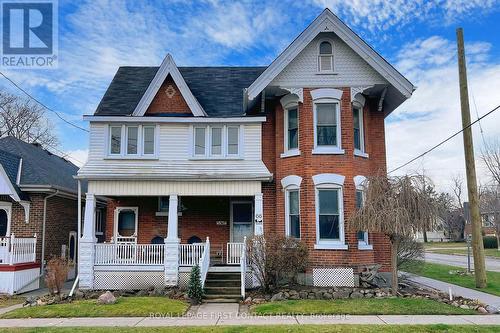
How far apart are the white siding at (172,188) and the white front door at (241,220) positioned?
2.19 metres

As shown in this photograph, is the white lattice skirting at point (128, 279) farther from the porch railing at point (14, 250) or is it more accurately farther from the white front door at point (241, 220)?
the white front door at point (241, 220)

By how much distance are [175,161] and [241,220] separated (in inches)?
148

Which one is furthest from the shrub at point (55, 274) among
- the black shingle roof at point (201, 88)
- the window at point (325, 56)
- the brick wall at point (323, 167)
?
the window at point (325, 56)

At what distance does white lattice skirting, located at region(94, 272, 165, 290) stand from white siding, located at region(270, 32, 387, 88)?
8216 millimetres

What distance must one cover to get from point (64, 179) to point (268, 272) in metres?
12.8

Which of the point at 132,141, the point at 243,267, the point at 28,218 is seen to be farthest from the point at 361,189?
the point at 28,218

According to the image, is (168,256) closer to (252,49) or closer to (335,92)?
(335,92)

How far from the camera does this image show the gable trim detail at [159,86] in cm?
1688

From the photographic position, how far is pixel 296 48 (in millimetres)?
15719

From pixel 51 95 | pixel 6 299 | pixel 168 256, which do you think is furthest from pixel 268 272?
pixel 51 95

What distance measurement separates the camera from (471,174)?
15789 mm

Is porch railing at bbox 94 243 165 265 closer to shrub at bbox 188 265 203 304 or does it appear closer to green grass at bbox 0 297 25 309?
shrub at bbox 188 265 203 304

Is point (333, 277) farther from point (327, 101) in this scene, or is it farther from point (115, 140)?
point (115, 140)

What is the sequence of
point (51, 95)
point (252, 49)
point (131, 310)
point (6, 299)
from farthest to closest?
1. point (51, 95)
2. point (252, 49)
3. point (6, 299)
4. point (131, 310)
